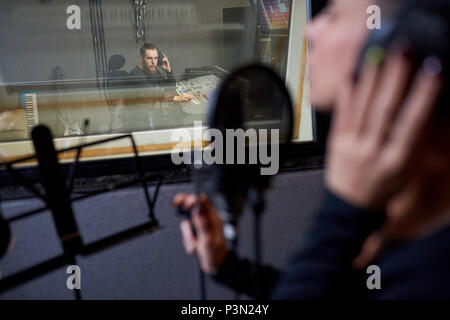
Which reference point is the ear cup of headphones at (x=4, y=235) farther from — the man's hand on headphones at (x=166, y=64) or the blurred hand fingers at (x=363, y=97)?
the man's hand on headphones at (x=166, y=64)

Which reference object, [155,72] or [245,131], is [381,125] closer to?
[245,131]

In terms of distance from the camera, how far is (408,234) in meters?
0.34

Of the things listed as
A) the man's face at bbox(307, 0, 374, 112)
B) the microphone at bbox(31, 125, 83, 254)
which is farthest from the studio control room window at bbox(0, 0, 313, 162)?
the man's face at bbox(307, 0, 374, 112)

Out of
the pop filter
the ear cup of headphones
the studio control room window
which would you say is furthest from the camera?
the studio control room window

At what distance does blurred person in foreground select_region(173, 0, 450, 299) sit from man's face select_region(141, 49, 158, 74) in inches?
62.2

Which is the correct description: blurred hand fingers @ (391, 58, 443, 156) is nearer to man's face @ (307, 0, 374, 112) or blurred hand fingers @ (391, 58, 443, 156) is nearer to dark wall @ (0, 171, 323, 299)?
man's face @ (307, 0, 374, 112)

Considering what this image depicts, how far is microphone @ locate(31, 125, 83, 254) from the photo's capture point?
0.53 m

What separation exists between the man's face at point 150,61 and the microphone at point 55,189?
1373mm

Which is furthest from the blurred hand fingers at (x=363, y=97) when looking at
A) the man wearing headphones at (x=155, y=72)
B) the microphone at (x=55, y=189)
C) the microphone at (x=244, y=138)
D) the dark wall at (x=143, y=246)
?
the man wearing headphones at (x=155, y=72)

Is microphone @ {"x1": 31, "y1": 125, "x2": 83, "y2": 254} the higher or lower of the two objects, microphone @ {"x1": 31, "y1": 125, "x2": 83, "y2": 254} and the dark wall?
the higher

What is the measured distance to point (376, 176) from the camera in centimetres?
30

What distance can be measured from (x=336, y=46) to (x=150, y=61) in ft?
5.38

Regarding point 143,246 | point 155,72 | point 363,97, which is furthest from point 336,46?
point 155,72

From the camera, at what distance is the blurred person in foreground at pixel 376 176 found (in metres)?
0.28
